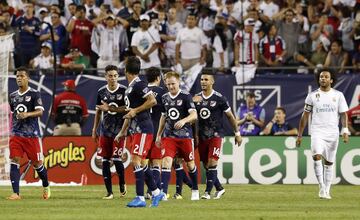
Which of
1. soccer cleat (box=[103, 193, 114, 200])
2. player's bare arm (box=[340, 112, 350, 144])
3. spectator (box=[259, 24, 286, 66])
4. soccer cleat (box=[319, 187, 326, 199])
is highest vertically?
spectator (box=[259, 24, 286, 66])

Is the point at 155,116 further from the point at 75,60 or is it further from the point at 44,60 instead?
the point at 44,60

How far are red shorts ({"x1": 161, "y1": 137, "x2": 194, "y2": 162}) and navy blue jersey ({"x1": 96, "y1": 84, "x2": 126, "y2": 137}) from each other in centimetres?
160

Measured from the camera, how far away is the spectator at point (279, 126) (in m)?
28.7


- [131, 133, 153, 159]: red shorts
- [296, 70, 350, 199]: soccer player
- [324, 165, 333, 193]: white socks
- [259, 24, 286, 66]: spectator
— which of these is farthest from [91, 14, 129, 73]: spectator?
[131, 133, 153, 159]: red shorts

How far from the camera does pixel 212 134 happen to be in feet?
68.8

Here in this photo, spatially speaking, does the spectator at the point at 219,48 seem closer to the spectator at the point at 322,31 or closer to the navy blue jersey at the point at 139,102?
the spectator at the point at 322,31

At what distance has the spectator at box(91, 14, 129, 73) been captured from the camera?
30531 millimetres

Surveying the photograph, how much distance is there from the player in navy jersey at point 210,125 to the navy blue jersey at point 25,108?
3.03 meters

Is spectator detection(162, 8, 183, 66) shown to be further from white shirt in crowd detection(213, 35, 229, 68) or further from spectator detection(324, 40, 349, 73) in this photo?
spectator detection(324, 40, 349, 73)

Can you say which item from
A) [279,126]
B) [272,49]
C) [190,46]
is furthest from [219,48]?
[279,126]

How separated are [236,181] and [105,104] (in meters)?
8.32

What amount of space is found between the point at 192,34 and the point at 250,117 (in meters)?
2.83

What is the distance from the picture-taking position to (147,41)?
3025cm

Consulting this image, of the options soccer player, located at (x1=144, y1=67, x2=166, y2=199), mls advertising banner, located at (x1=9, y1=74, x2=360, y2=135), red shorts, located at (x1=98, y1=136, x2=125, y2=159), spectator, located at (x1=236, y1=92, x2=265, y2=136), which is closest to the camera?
soccer player, located at (x1=144, y1=67, x2=166, y2=199)
